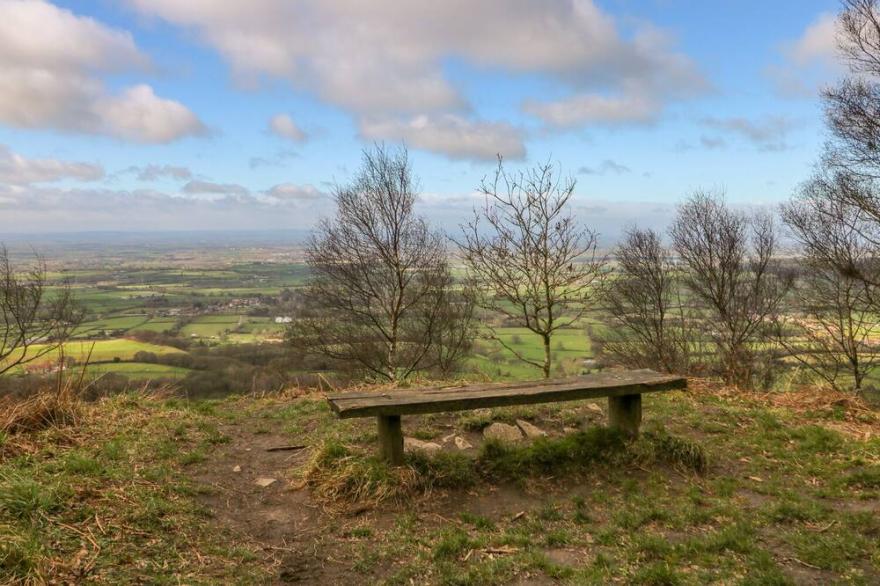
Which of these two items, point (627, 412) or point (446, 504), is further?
point (627, 412)

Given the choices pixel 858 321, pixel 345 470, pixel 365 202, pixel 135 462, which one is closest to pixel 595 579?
pixel 345 470

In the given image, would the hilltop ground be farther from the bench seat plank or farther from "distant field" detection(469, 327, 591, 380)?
"distant field" detection(469, 327, 591, 380)

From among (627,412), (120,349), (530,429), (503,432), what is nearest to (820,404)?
(627,412)

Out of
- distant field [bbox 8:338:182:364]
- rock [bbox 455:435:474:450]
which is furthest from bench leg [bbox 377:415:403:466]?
distant field [bbox 8:338:182:364]

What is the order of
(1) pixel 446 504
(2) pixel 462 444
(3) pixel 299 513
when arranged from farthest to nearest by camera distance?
(2) pixel 462 444, (1) pixel 446 504, (3) pixel 299 513

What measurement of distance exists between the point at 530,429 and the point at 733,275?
58.1 ft

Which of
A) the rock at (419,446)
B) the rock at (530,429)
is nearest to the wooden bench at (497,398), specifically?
the rock at (419,446)

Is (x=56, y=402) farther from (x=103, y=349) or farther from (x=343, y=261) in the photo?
(x=103, y=349)

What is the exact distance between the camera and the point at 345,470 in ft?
15.5

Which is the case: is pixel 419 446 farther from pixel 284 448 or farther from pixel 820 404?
→ pixel 820 404

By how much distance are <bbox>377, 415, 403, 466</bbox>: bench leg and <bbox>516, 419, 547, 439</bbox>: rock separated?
1.80m

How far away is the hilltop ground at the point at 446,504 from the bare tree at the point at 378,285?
7.79m

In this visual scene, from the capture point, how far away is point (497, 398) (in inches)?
194

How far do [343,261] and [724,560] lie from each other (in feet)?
41.6
